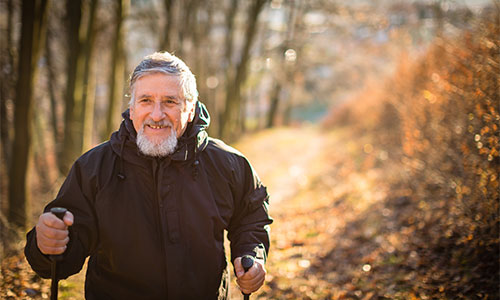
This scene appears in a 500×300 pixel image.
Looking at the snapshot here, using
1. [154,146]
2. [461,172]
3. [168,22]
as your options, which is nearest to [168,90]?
[154,146]

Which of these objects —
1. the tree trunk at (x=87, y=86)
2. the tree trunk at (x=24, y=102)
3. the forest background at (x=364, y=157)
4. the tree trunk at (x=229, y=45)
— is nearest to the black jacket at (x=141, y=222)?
the forest background at (x=364, y=157)

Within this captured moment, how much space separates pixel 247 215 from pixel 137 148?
91 cm

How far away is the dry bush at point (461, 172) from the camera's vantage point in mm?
4577

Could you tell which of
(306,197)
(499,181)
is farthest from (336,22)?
(499,181)

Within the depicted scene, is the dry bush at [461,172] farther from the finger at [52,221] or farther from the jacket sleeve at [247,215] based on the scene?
the finger at [52,221]

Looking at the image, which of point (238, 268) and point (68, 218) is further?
point (238, 268)

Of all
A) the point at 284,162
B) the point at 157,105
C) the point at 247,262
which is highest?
the point at 157,105

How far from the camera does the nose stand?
2688 mm

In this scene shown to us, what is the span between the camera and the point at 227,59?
1905cm

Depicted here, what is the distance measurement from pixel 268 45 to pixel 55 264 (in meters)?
16.9

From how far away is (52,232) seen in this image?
232 cm

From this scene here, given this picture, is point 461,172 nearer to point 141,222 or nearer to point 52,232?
point 141,222

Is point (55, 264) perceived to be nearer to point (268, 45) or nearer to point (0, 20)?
point (0, 20)

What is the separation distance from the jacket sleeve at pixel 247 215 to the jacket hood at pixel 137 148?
333 millimetres
